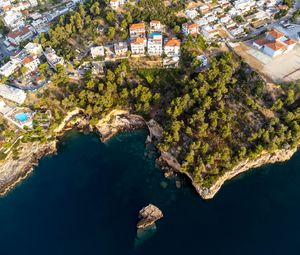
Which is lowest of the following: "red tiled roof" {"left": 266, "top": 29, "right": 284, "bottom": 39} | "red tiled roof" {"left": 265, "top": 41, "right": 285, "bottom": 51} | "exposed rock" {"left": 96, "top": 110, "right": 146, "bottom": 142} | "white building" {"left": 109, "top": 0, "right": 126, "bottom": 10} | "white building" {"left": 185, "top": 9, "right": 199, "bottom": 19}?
"exposed rock" {"left": 96, "top": 110, "right": 146, "bottom": 142}

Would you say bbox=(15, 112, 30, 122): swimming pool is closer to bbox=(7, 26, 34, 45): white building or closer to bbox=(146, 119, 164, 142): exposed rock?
bbox=(146, 119, 164, 142): exposed rock

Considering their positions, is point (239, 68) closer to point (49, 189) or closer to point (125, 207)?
point (125, 207)

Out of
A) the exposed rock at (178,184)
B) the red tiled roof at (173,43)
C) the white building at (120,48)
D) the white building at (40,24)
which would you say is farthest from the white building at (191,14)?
the exposed rock at (178,184)

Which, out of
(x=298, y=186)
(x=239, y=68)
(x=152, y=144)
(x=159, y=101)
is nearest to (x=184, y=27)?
(x=239, y=68)

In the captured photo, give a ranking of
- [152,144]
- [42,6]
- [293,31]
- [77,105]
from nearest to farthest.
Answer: [152,144] → [77,105] → [293,31] → [42,6]

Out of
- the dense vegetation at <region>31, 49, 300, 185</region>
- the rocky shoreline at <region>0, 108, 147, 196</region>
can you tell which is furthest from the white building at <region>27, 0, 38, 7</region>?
the rocky shoreline at <region>0, 108, 147, 196</region>

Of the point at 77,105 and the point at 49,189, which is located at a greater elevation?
the point at 77,105
